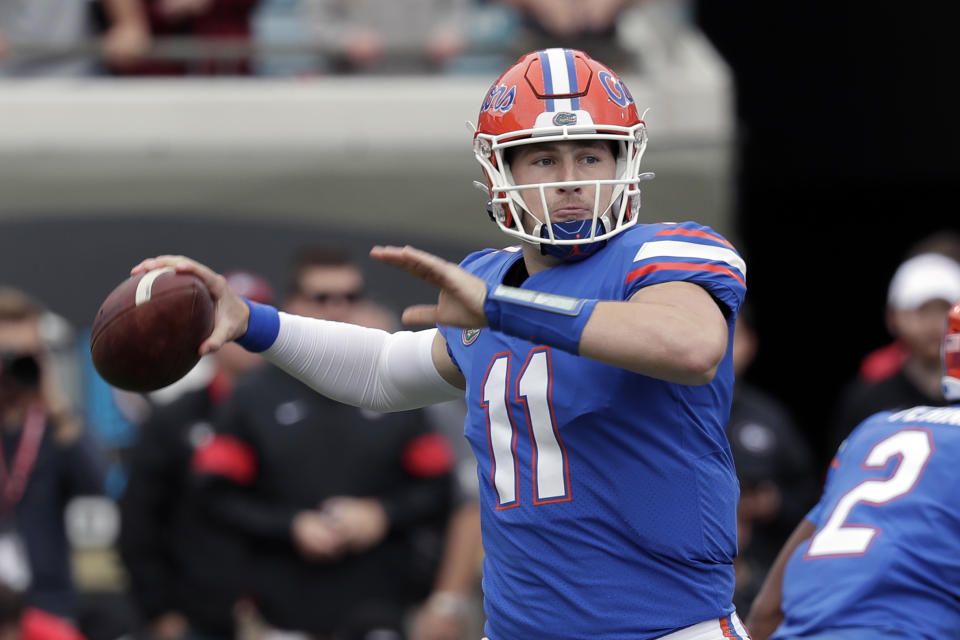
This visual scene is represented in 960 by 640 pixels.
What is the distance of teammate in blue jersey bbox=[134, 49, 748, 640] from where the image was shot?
9.53 ft

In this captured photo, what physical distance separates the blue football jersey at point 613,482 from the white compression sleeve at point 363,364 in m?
0.46

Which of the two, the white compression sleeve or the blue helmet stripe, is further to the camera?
the white compression sleeve

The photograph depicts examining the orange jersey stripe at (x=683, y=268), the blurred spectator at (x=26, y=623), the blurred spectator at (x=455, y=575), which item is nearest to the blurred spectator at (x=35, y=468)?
the blurred spectator at (x=26, y=623)

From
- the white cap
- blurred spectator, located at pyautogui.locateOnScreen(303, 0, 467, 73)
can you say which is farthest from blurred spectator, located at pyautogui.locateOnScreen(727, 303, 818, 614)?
blurred spectator, located at pyautogui.locateOnScreen(303, 0, 467, 73)

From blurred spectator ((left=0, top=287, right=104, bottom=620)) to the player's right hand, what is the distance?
290cm

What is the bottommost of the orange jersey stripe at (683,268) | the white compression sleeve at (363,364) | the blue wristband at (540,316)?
the white compression sleeve at (363,364)

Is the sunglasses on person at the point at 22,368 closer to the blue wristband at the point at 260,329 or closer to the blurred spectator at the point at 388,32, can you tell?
the blue wristband at the point at 260,329

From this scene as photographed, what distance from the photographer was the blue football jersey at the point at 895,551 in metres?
3.61

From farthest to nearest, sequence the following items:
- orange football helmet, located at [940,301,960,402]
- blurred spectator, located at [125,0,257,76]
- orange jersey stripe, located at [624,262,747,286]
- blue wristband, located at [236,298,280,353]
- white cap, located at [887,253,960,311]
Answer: blurred spectator, located at [125,0,257,76]
white cap, located at [887,253,960,311]
orange football helmet, located at [940,301,960,402]
blue wristband, located at [236,298,280,353]
orange jersey stripe, located at [624,262,747,286]

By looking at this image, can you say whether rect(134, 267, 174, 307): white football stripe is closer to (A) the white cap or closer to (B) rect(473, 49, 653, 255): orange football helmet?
(B) rect(473, 49, 653, 255): orange football helmet

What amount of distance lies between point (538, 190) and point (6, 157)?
Answer: 5721 mm

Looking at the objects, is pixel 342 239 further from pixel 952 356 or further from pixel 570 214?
pixel 570 214

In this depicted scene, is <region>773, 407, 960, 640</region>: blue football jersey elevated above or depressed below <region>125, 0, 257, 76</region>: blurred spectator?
below

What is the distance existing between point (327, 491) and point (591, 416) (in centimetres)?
298
